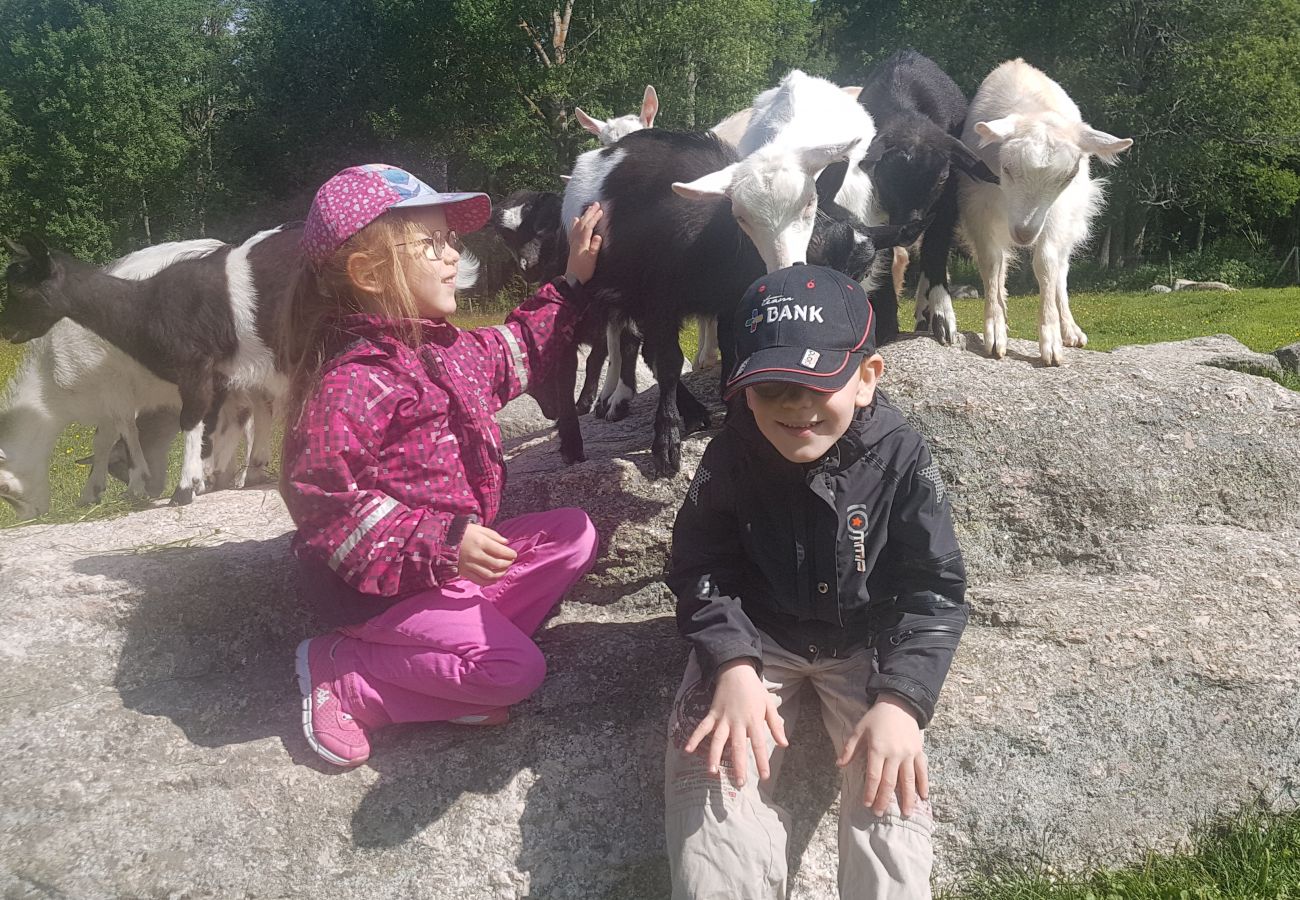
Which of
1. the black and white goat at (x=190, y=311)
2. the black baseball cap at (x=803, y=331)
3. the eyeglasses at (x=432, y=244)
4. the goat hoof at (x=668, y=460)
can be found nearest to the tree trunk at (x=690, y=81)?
the black and white goat at (x=190, y=311)

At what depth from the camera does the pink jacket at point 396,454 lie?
7.56 ft

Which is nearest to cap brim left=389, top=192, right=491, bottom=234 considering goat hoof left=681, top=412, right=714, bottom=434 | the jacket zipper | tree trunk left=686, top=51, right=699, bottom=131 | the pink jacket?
the pink jacket

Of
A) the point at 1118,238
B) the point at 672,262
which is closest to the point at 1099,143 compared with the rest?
the point at 672,262

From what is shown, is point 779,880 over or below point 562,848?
over

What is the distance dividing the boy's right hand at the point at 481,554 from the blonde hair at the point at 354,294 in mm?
569

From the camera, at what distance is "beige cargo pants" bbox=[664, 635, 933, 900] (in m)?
2.00

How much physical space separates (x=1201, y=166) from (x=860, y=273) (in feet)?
69.6

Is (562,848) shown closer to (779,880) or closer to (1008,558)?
(779,880)

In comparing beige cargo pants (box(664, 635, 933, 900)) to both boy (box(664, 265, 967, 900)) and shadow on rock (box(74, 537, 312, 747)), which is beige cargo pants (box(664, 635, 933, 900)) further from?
shadow on rock (box(74, 537, 312, 747))

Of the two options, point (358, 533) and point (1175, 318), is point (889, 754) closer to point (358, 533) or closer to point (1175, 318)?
point (358, 533)

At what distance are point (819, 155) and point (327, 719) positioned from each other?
2542 millimetres

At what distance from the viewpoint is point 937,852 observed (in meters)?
2.51

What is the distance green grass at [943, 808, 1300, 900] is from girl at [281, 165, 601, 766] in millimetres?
1286

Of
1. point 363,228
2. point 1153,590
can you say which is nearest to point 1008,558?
point 1153,590
